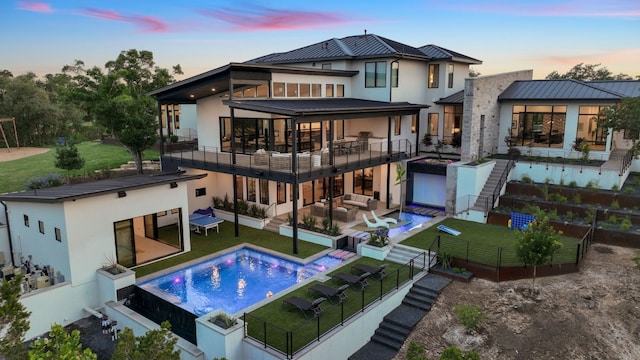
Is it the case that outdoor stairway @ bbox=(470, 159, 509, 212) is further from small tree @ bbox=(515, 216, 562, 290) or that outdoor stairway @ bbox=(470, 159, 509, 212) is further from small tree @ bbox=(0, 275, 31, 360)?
small tree @ bbox=(0, 275, 31, 360)

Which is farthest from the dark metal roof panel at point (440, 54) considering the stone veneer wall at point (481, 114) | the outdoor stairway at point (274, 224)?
the outdoor stairway at point (274, 224)

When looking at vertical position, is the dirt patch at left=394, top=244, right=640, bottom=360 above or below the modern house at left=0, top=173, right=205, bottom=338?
below

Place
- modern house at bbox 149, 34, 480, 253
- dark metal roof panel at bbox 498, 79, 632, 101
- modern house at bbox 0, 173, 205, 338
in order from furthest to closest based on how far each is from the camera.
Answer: dark metal roof panel at bbox 498, 79, 632, 101 < modern house at bbox 149, 34, 480, 253 < modern house at bbox 0, 173, 205, 338

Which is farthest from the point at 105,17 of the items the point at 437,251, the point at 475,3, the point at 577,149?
the point at 577,149

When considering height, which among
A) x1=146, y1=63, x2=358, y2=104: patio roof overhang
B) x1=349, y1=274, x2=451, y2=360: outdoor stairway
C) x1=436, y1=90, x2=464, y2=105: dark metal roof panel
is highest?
x1=146, y1=63, x2=358, y2=104: patio roof overhang

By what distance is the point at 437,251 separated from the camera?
53.5 feet

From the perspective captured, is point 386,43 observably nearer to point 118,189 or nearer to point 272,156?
point 272,156

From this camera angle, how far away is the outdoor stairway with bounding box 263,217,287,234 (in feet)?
68.6

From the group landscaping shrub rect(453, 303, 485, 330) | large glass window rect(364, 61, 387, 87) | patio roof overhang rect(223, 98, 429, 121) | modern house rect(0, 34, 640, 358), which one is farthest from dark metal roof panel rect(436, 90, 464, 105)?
landscaping shrub rect(453, 303, 485, 330)

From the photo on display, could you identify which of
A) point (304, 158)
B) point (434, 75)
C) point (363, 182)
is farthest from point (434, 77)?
point (304, 158)

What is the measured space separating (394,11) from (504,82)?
8.71 metres

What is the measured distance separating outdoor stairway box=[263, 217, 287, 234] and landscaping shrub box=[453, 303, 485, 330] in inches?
410

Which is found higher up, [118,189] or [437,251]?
[118,189]

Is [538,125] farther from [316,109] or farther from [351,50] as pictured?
[316,109]
